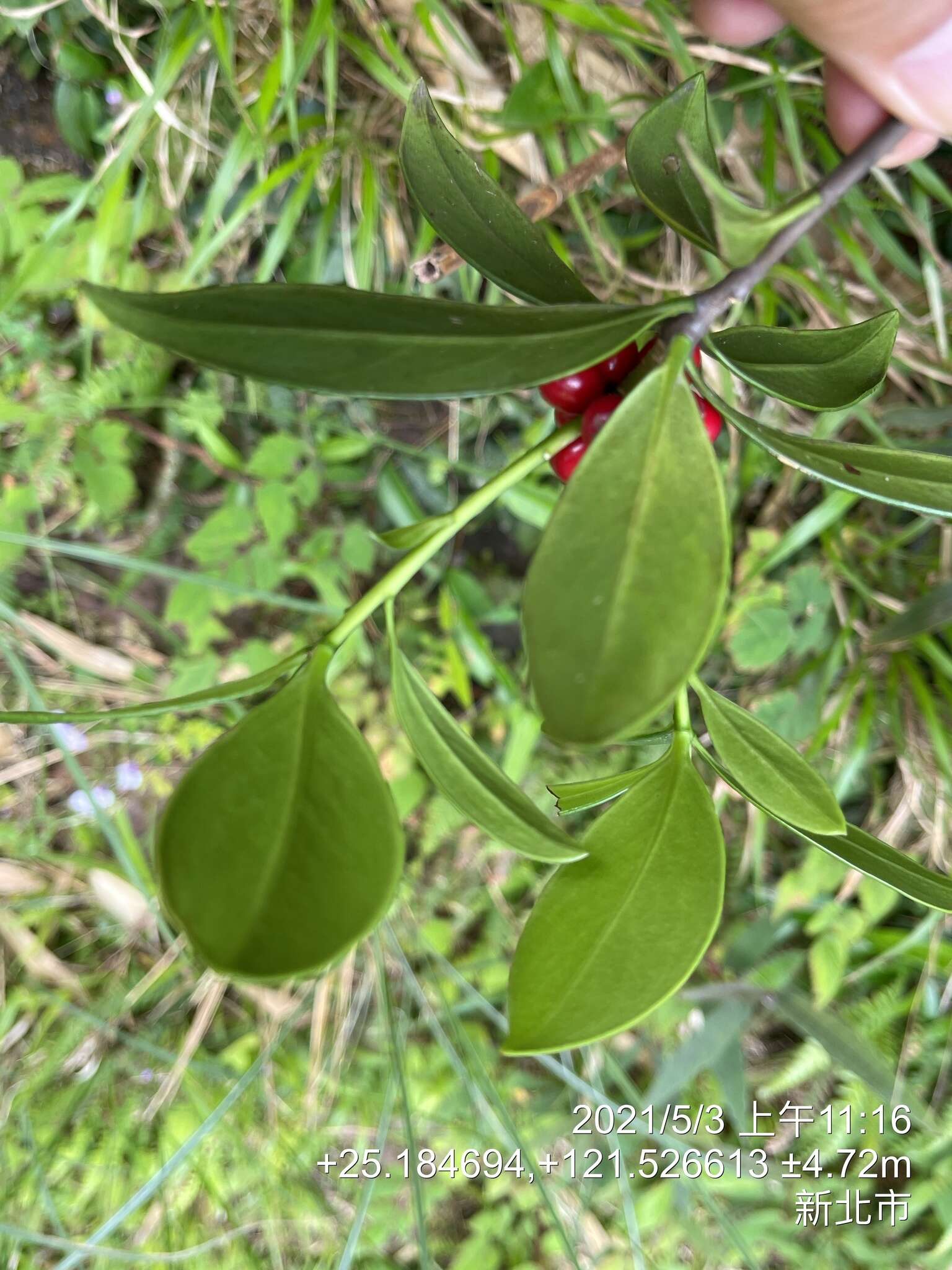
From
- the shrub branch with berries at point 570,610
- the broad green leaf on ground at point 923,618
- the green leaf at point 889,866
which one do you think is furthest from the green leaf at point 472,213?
the broad green leaf on ground at point 923,618

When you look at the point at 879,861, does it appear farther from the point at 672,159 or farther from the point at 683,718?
the point at 672,159

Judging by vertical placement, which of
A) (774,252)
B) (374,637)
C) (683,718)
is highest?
(774,252)

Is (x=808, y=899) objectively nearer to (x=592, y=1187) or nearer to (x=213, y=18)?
(x=592, y=1187)

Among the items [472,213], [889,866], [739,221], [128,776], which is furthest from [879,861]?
[128,776]

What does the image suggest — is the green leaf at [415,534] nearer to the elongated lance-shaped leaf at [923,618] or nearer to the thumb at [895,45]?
the thumb at [895,45]

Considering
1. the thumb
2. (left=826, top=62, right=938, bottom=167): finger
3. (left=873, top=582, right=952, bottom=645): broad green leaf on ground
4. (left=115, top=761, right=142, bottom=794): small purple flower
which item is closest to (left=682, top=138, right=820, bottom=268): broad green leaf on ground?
the thumb

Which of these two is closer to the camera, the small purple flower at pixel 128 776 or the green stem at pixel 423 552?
the green stem at pixel 423 552
